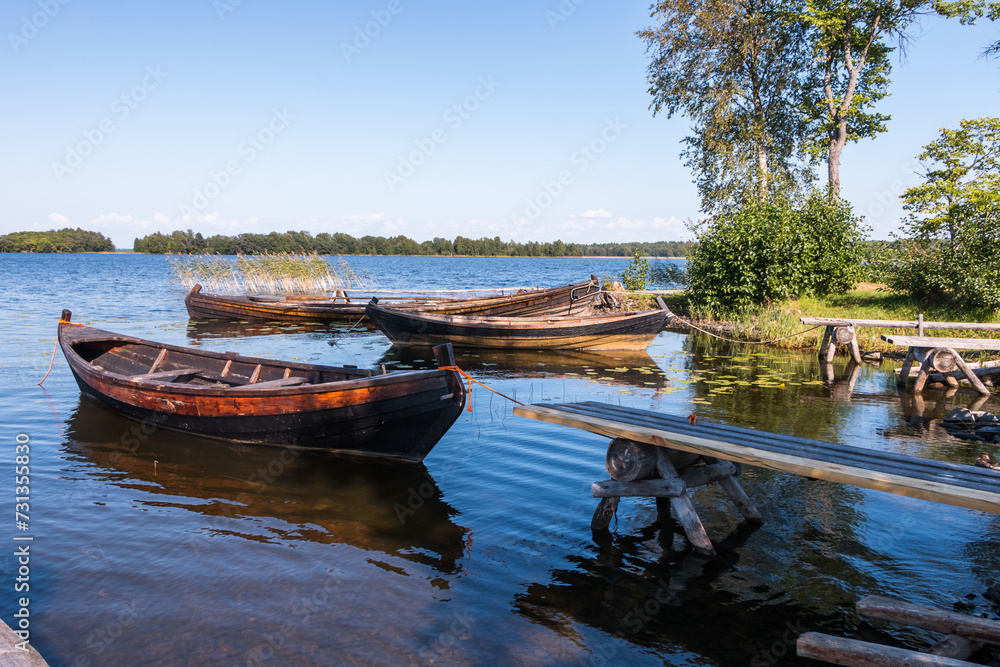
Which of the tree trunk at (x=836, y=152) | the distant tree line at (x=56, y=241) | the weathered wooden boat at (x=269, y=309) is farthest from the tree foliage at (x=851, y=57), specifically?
the distant tree line at (x=56, y=241)

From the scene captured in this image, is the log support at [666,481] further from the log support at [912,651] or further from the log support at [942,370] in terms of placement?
the log support at [942,370]

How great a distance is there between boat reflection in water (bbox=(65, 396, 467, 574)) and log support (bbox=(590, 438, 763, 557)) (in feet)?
4.49

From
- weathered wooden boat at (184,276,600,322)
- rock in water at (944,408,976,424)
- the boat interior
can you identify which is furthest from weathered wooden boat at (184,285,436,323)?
rock in water at (944,408,976,424)

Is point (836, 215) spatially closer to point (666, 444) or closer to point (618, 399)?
point (618, 399)

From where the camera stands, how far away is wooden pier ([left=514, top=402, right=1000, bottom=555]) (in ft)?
12.2

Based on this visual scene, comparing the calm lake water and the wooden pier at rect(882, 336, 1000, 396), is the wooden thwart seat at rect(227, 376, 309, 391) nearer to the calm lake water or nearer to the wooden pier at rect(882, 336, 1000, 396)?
the calm lake water

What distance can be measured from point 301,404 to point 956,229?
1767 centimetres

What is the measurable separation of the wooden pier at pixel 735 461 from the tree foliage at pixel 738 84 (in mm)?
20359

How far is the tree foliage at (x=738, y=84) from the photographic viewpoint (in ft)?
76.4

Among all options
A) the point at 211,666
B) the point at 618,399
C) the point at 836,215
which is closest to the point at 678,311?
the point at 836,215

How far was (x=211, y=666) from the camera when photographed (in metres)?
3.77

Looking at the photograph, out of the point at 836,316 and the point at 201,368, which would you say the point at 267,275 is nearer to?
the point at 201,368

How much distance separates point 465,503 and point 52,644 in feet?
11.4

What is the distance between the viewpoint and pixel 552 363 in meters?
15.2
